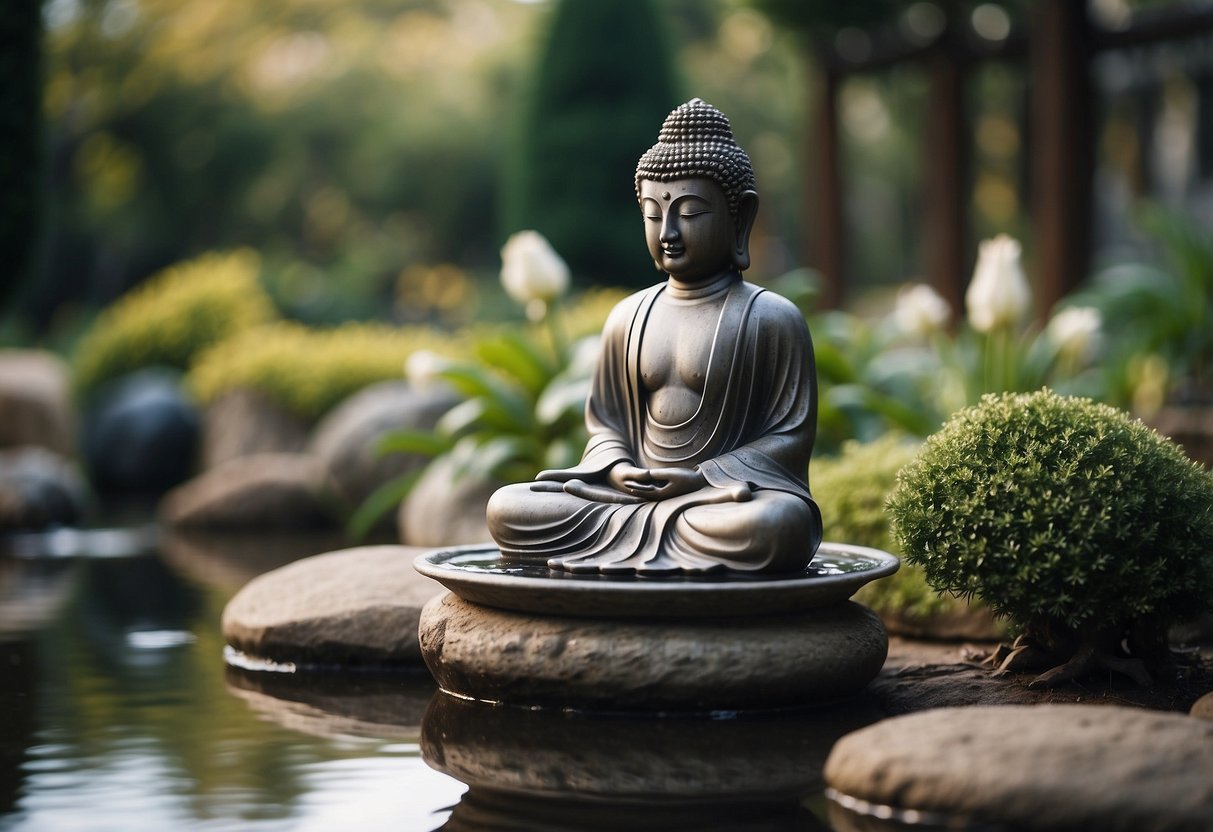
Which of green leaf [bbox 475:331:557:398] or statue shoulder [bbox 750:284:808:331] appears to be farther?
green leaf [bbox 475:331:557:398]

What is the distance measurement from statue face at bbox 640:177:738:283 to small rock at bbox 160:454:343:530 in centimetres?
709

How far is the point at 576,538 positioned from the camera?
5320 millimetres

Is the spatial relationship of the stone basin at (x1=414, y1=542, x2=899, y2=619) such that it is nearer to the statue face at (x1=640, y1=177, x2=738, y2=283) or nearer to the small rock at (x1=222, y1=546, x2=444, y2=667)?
the small rock at (x1=222, y1=546, x2=444, y2=667)

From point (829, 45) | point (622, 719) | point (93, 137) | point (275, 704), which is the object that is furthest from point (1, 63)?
point (93, 137)

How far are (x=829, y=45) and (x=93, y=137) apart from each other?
1778 centimetres

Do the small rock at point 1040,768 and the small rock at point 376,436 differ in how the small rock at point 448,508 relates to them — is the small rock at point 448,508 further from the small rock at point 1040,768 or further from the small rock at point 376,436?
the small rock at point 1040,768

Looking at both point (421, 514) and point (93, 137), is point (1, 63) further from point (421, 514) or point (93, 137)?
point (93, 137)

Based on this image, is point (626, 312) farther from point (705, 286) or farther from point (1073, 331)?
point (1073, 331)

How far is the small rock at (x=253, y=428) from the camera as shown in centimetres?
1406

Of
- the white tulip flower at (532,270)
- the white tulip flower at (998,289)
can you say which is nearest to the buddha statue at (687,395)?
the white tulip flower at (998,289)

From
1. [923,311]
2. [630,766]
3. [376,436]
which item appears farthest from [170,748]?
[376,436]

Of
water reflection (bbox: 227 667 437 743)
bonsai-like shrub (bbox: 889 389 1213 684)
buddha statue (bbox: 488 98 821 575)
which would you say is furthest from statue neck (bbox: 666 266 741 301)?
water reflection (bbox: 227 667 437 743)

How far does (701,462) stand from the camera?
5.46 m

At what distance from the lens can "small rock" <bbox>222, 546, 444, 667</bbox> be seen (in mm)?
6180
